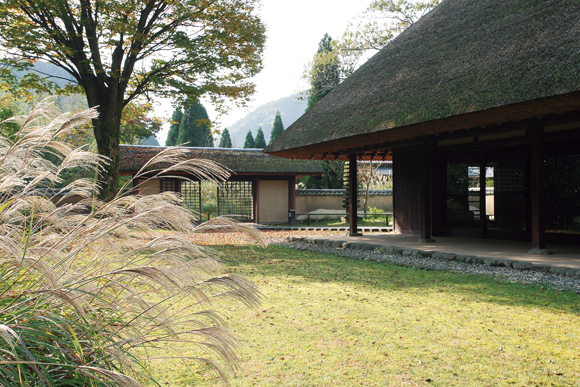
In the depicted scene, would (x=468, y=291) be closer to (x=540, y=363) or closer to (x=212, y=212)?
(x=540, y=363)

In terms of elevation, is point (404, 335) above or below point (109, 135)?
below

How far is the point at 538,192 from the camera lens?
643 centimetres

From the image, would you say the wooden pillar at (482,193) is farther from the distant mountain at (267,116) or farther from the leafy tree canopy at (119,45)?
the distant mountain at (267,116)

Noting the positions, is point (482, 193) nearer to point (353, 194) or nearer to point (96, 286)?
point (353, 194)

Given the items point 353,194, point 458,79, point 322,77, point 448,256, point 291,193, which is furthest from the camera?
point 322,77

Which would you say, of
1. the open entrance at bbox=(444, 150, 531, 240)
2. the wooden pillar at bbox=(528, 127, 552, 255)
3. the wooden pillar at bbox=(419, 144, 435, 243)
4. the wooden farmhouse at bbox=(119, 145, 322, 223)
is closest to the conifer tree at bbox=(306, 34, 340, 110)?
the wooden farmhouse at bbox=(119, 145, 322, 223)

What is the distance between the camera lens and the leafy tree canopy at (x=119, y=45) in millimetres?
Answer: 9797

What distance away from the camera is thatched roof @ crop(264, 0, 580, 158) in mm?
5500

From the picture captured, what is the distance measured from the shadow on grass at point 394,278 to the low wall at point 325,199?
34.7ft

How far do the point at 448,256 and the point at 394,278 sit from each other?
165cm

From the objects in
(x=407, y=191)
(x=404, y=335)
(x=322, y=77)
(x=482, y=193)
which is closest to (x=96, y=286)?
(x=404, y=335)

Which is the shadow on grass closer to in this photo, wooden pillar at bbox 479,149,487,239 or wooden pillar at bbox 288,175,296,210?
wooden pillar at bbox 479,149,487,239

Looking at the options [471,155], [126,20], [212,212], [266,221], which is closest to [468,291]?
[471,155]

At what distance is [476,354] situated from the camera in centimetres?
295
